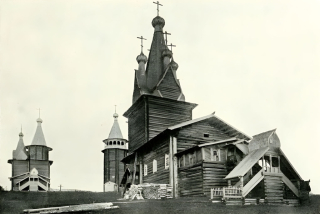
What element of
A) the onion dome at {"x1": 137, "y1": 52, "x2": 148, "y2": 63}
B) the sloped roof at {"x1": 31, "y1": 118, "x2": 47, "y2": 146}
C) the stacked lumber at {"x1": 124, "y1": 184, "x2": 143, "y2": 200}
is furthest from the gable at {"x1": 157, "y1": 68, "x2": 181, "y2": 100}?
the sloped roof at {"x1": 31, "y1": 118, "x2": 47, "y2": 146}

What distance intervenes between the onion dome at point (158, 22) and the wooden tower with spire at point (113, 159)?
2354 centimetres

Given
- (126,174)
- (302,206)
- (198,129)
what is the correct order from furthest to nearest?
(126,174) < (198,129) < (302,206)

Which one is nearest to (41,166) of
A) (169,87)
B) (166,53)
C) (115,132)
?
(115,132)

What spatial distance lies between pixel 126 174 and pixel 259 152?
59.9ft

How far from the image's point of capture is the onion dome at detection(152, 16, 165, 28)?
128 ft

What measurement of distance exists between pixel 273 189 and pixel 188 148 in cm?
664

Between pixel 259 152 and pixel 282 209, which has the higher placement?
pixel 259 152

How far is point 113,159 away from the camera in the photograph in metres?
56.5

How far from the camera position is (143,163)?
112 feet

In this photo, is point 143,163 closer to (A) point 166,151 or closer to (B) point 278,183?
(A) point 166,151

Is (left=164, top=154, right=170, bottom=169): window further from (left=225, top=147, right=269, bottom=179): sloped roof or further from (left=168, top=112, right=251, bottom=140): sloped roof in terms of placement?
(left=225, top=147, right=269, bottom=179): sloped roof

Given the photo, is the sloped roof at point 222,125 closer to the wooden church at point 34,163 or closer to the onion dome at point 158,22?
the onion dome at point 158,22

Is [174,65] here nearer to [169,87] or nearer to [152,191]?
[169,87]

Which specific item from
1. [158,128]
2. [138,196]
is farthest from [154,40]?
[138,196]
